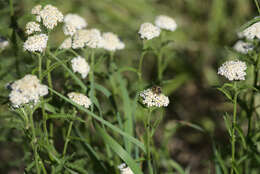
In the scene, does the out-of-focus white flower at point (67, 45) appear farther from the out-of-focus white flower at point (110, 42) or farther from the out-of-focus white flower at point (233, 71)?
the out-of-focus white flower at point (233, 71)

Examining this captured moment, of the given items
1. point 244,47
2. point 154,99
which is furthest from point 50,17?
point 244,47

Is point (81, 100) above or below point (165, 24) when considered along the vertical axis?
below

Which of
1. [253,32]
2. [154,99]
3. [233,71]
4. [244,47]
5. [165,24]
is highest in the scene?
[165,24]

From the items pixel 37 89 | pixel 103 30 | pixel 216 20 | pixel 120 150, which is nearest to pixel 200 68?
pixel 216 20

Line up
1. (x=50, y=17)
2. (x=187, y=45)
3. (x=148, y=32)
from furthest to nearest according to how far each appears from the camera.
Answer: (x=187, y=45), (x=148, y=32), (x=50, y=17)

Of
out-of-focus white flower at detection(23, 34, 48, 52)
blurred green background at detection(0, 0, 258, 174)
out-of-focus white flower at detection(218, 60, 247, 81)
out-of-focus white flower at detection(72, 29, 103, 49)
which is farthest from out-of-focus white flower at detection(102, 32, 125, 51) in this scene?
blurred green background at detection(0, 0, 258, 174)

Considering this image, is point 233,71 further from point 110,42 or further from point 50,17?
point 50,17

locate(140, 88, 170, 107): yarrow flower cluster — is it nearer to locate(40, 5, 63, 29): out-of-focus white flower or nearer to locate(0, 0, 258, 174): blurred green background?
locate(40, 5, 63, 29): out-of-focus white flower

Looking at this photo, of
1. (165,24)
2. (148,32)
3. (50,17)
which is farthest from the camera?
(165,24)

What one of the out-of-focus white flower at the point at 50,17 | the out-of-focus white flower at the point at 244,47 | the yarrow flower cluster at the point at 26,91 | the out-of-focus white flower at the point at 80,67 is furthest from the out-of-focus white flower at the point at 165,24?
the yarrow flower cluster at the point at 26,91
